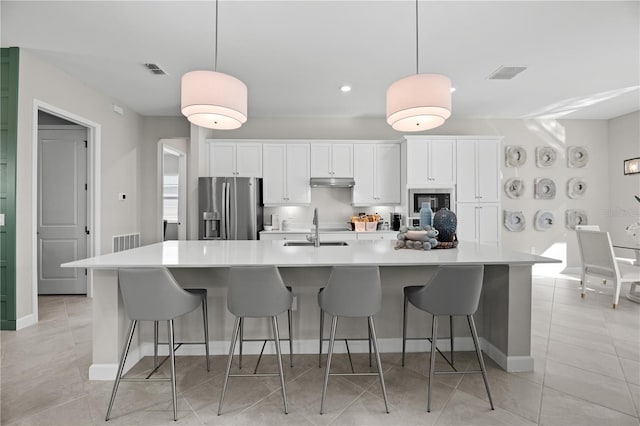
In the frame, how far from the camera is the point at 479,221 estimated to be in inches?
195

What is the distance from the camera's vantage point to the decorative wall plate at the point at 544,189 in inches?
220

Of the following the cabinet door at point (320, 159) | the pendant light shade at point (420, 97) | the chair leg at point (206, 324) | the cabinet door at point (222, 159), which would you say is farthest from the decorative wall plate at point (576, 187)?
the chair leg at point (206, 324)

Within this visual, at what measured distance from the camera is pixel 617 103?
4.78m

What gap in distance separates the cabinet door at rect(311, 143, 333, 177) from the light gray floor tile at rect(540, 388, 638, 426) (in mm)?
3874

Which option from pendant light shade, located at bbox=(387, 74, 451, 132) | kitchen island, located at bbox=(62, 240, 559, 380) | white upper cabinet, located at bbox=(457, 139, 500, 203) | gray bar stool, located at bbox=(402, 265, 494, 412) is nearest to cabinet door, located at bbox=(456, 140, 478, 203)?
white upper cabinet, located at bbox=(457, 139, 500, 203)

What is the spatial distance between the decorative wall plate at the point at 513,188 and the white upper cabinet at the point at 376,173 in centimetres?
211

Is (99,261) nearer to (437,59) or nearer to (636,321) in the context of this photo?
(437,59)

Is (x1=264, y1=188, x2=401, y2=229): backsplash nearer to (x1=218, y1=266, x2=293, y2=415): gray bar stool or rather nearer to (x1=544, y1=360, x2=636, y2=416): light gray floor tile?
(x1=544, y1=360, x2=636, y2=416): light gray floor tile

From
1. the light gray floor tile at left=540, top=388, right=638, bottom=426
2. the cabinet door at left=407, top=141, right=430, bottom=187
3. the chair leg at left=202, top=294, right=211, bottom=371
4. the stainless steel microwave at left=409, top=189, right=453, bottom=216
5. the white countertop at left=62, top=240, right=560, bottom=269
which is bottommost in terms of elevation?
the light gray floor tile at left=540, top=388, right=638, bottom=426

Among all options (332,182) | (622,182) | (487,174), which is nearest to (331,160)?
(332,182)

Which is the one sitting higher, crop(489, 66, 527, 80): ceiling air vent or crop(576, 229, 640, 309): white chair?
crop(489, 66, 527, 80): ceiling air vent

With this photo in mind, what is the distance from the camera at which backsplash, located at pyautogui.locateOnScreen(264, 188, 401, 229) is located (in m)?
5.42

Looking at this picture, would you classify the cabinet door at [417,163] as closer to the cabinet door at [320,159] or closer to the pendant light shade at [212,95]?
the cabinet door at [320,159]

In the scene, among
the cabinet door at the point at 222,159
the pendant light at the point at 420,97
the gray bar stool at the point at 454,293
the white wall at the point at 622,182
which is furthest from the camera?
the white wall at the point at 622,182
